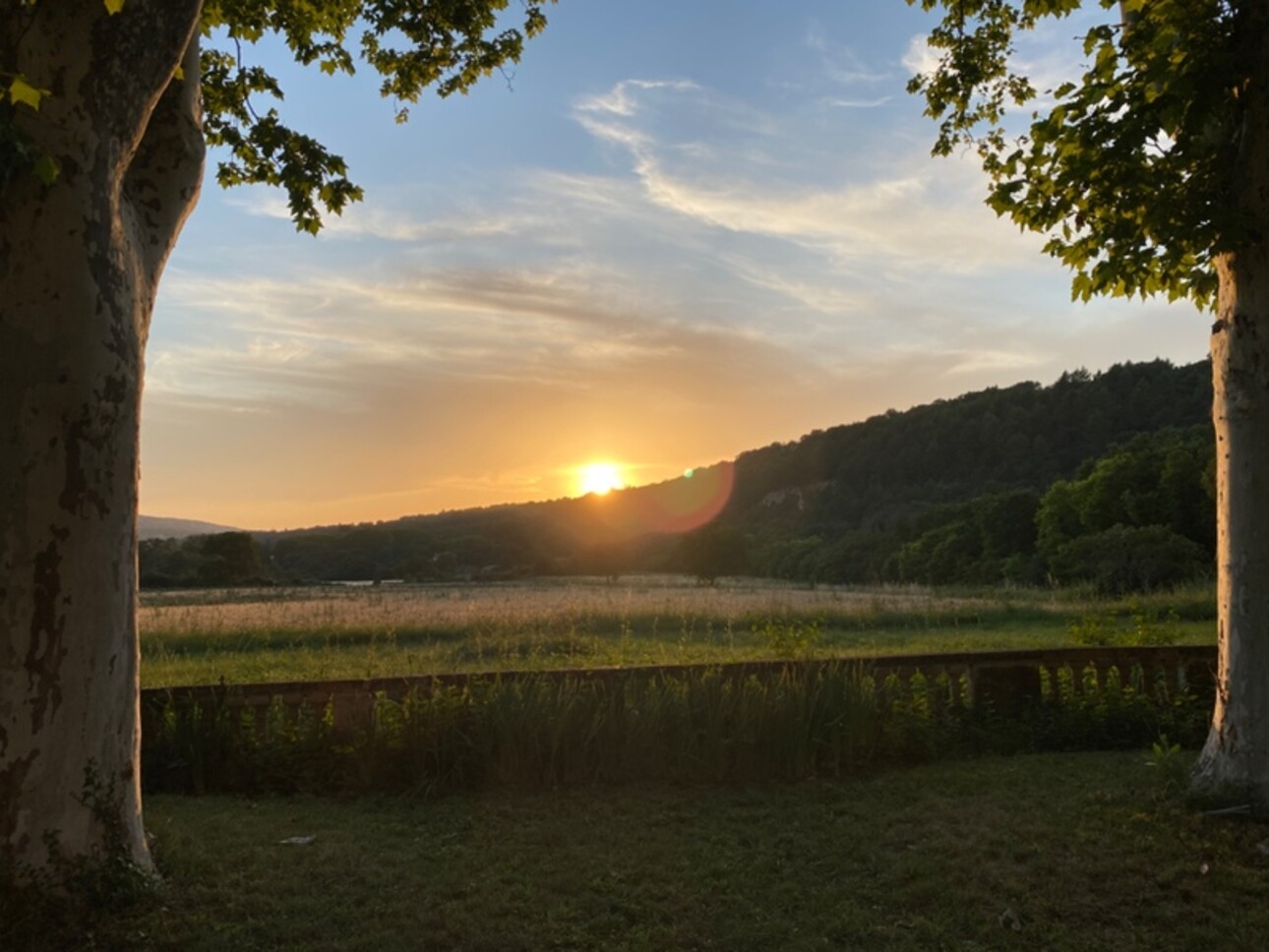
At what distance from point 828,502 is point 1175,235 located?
10036cm

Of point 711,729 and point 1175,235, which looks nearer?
point 1175,235

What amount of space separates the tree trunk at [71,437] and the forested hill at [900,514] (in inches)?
1903

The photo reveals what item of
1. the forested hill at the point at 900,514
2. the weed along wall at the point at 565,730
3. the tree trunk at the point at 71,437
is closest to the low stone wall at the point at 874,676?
the weed along wall at the point at 565,730

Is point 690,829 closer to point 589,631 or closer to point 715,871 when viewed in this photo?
point 715,871

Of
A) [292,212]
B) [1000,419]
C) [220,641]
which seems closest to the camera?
[292,212]

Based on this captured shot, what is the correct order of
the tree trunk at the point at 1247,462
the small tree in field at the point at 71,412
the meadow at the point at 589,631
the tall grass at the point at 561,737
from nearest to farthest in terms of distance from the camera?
the small tree in field at the point at 71,412
the tree trunk at the point at 1247,462
the tall grass at the point at 561,737
the meadow at the point at 589,631

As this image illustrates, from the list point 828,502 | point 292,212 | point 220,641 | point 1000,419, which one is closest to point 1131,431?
point 1000,419

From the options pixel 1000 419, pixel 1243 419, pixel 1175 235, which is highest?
pixel 1000 419

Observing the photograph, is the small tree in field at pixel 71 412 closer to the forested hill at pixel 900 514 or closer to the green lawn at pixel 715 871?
the green lawn at pixel 715 871

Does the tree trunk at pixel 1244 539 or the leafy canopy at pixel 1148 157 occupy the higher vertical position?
the leafy canopy at pixel 1148 157

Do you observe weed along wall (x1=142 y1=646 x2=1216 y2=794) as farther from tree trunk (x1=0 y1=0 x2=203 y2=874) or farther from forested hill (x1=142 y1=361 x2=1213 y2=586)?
forested hill (x1=142 y1=361 x2=1213 y2=586)

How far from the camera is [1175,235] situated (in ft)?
18.5

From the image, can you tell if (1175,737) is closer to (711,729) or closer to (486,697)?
(711,729)

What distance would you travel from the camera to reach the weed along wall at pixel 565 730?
6.51 meters
